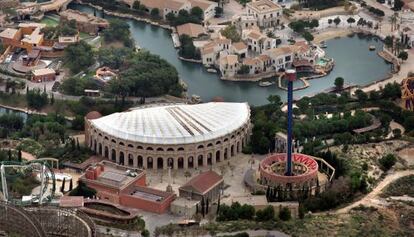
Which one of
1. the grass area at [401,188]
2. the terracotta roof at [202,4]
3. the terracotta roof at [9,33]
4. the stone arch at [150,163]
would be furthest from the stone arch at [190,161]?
the terracotta roof at [202,4]

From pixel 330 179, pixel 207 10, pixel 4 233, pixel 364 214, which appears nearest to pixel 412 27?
pixel 207 10

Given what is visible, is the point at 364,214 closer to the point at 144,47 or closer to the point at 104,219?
the point at 104,219

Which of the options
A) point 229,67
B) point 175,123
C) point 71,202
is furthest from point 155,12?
point 71,202

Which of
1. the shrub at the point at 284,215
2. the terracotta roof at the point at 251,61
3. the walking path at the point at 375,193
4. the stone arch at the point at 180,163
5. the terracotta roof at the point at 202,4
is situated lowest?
the stone arch at the point at 180,163

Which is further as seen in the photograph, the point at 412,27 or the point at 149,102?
the point at 412,27

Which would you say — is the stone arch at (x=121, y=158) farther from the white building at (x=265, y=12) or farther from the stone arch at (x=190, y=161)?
the white building at (x=265, y=12)

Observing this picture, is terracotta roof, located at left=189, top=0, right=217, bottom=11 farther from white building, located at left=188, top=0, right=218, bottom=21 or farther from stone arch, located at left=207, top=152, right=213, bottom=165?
stone arch, located at left=207, top=152, right=213, bottom=165
